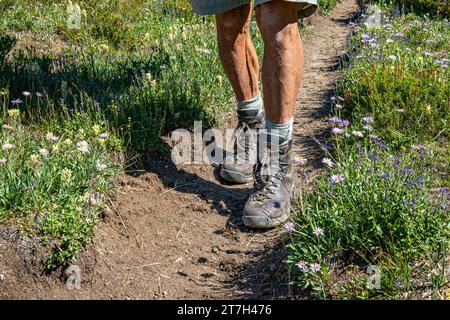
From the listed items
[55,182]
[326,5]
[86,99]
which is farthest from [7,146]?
[326,5]

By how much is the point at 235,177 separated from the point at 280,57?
1097 millimetres

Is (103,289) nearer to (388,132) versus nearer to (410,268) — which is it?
(410,268)

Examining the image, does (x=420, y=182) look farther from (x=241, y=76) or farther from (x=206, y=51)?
(x=206, y=51)

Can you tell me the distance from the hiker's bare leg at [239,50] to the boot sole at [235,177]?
0.53m

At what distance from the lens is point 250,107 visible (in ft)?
14.2

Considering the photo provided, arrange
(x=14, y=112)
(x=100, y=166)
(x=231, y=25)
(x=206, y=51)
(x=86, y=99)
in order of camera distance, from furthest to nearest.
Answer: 1. (x=206, y=51)
2. (x=86, y=99)
3. (x=231, y=25)
4. (x=14, y=112)
5. (x=100, y=166)

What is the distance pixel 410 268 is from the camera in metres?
2.73

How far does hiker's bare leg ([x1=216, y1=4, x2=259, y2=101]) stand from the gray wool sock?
0.09ft

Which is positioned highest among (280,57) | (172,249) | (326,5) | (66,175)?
(280,57)

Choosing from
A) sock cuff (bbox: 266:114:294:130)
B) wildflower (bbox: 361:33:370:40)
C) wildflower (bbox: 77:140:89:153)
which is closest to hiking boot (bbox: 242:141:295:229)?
sock cuff (bbox: 266:114:294:130)

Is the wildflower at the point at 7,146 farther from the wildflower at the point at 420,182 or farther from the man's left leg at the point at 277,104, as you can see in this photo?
the wildflower at the point at 420,182

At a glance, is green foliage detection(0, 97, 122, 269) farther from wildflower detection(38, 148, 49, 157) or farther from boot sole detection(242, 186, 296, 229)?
boot sole detection(242, 186, 296, 229)

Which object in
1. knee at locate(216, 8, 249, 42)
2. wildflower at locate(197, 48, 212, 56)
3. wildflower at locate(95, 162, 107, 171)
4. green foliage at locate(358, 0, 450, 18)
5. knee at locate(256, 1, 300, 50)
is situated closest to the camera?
knee at locate(256, 1, 300, 50)

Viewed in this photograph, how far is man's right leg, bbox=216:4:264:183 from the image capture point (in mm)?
4137
